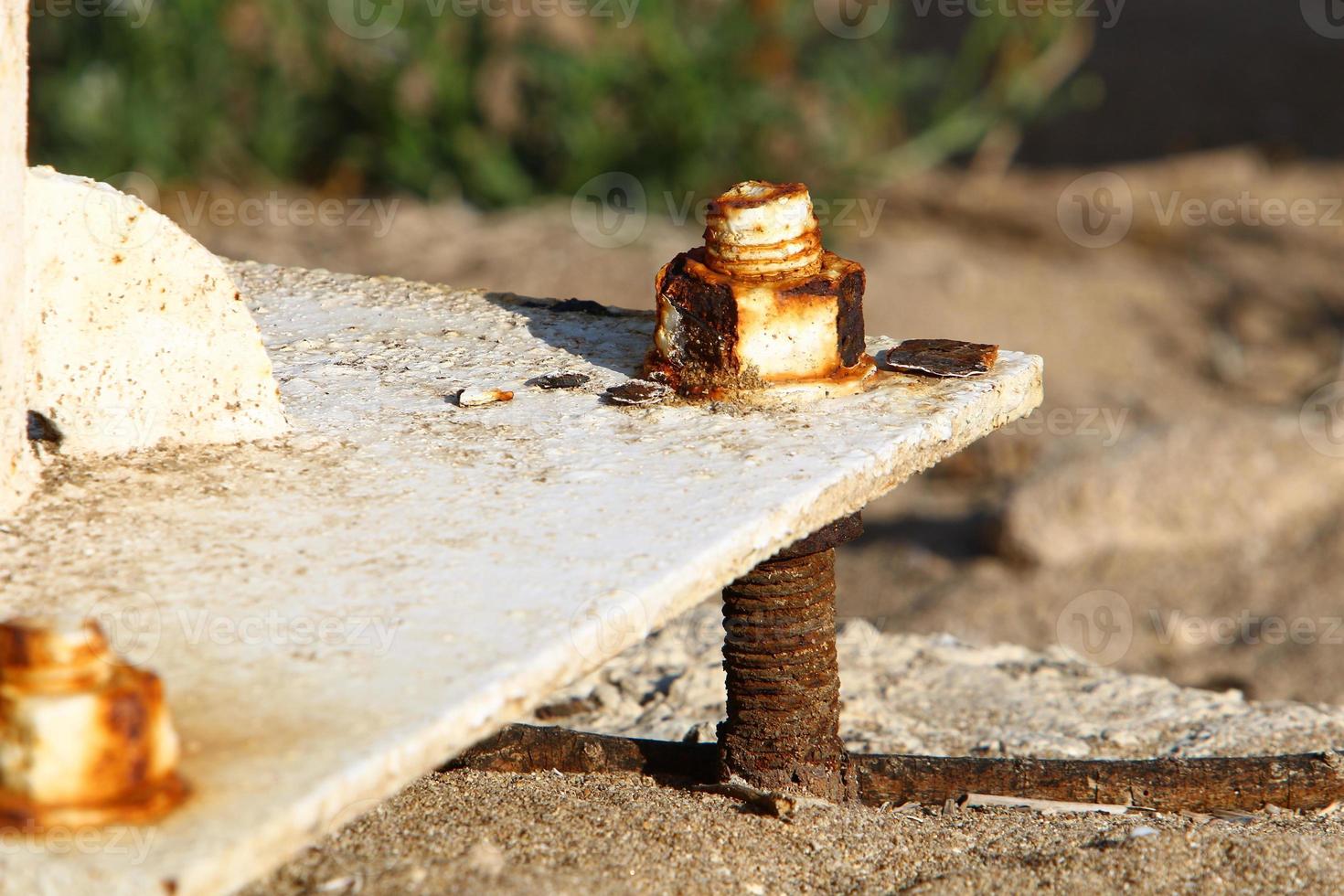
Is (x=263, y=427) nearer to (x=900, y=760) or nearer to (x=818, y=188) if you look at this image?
(x=900, y=760)

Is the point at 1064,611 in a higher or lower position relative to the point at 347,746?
lower

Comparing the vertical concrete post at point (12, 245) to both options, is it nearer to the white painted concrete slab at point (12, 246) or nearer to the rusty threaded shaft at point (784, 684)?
the white painted concrete slab at point (12, 246)

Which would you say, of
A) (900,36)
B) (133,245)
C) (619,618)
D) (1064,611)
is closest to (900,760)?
(619,618)

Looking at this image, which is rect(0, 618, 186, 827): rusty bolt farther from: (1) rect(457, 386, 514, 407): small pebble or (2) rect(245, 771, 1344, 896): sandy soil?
(1) rect(457, 386, 514, 407): small pebble

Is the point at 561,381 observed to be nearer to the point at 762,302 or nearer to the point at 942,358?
the point at 762,302

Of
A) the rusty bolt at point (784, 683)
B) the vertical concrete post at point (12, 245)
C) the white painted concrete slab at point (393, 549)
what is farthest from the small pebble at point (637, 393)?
the vertical concrete post at point (12, 245)

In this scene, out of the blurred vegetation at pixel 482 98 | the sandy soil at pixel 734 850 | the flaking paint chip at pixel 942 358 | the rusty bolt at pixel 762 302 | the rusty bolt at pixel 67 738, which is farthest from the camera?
the blurred vegetation at pixel 482 98

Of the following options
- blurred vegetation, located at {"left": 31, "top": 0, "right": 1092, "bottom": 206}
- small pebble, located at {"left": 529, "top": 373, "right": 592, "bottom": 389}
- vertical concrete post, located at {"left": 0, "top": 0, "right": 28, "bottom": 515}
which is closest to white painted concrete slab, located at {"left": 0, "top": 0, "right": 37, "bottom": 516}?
vertical concrete post, located at {"left": 0, "top": 0, "right": 28, "bottom": 515}
